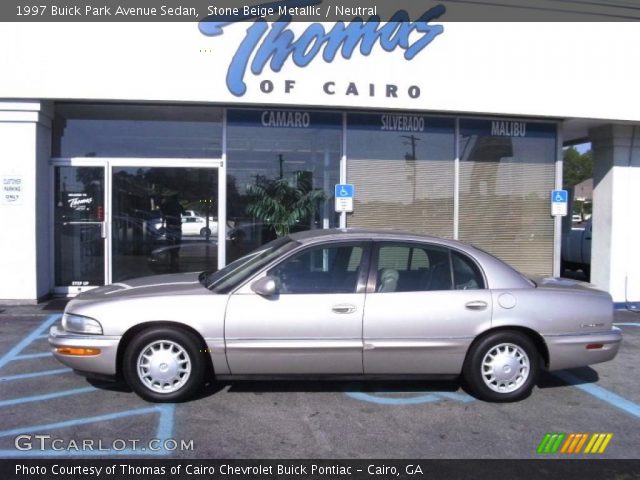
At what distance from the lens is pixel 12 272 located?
934cm

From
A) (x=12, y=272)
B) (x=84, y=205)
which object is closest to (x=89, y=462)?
(x=12, y=272)

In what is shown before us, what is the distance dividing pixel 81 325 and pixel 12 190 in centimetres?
521

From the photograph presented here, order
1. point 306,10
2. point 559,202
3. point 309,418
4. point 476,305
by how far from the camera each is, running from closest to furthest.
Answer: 1. point 309,418
2. point 476,305
3. point 306,10
4. point 559,202

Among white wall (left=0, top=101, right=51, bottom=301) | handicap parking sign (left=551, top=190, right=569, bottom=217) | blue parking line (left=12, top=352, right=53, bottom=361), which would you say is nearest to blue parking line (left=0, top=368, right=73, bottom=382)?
blue parking line (left=12, top=352, right=53, bottom=361)

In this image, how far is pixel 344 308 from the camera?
5.19 metres

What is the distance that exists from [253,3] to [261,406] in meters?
6.74

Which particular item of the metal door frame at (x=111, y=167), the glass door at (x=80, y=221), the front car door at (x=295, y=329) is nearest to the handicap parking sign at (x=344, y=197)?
the metal door frame at (x=111, y=167)

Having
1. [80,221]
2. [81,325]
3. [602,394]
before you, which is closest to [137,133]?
[80,221]

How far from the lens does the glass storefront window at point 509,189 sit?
10742mm

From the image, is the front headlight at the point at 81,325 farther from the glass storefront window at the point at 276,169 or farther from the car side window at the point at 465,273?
the glass storefront window at the point at 276,169

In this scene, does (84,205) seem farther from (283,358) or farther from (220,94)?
(283,358)

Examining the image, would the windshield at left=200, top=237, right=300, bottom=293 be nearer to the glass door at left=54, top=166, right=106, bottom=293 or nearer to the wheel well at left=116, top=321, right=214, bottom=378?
the wheel well at left=116, top=321, right=214, bottom=378

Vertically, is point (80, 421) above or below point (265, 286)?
below

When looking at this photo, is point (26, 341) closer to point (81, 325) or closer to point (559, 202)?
point (81, 325)
